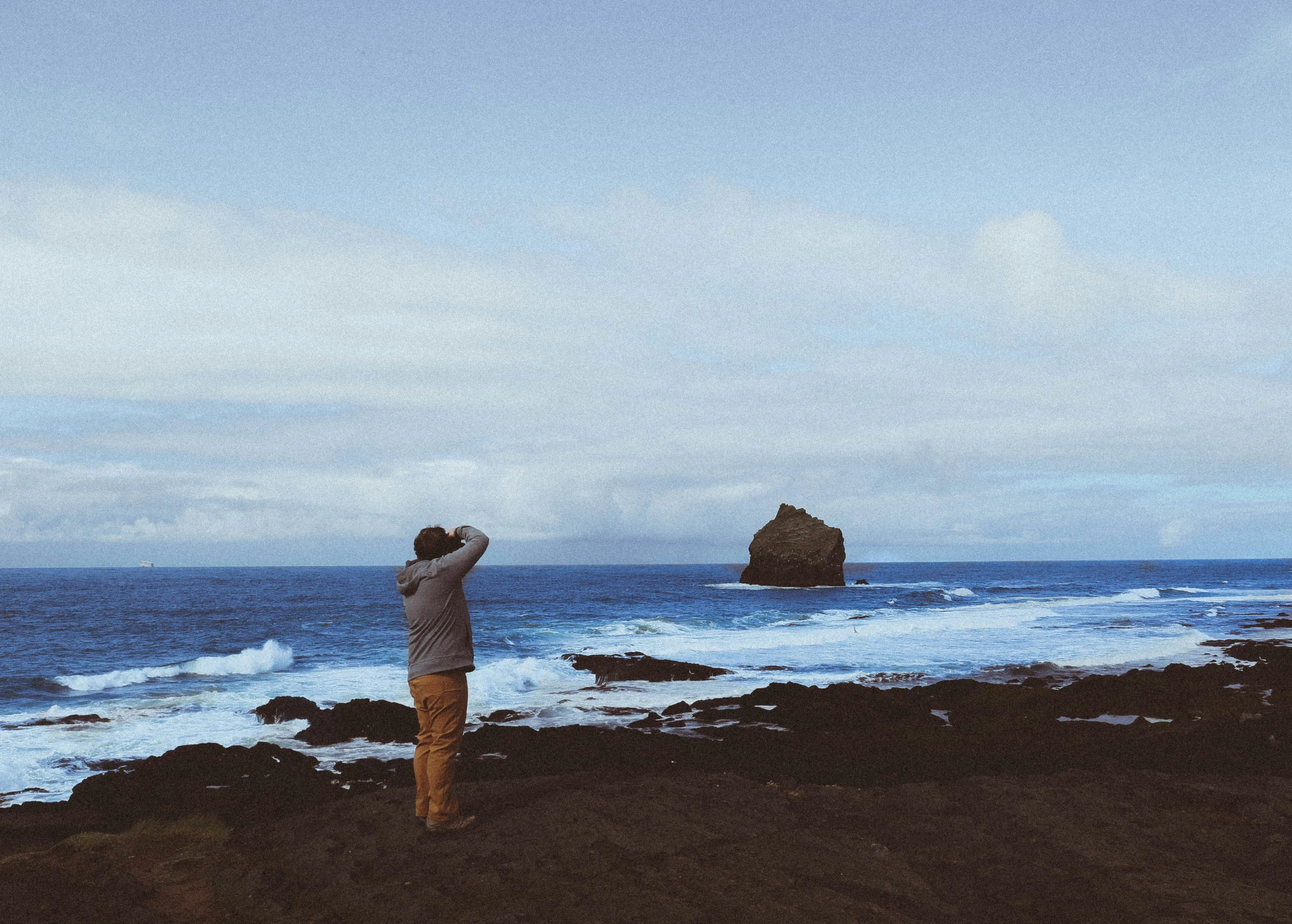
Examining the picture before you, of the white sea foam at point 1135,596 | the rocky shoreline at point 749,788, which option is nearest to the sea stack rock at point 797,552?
the white sea foam at point 1135,596

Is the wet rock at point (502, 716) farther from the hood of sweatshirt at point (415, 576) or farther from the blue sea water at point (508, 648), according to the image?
the hood of sweatshirt at point (415, 576)

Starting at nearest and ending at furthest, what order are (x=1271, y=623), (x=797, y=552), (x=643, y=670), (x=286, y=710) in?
(x=286, y=710) < (x=643, y=670) < (x=1271, y=623) < (x=797, y=552)

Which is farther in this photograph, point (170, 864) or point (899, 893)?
point (170, 864)

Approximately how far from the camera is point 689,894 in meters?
5.42

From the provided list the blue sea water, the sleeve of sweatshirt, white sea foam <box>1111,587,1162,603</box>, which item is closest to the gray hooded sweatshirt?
the sleeve of sweatshirt

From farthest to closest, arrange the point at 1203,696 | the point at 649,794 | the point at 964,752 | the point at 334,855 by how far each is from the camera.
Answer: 1. the point at 1203,696
2. the point at 964,752
3. the point at 649,794
4. the point at 334,855

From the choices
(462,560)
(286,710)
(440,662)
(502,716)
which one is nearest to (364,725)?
(502,716)

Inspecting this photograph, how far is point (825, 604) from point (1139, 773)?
49614mm

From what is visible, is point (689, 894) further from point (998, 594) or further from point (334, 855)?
point (998, 594)

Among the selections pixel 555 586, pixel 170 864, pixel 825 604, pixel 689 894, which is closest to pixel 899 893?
pixel 689 894

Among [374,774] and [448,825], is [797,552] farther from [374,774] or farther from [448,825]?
[448,825]

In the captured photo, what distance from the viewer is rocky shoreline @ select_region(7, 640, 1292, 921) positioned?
224 inches

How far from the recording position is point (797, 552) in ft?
268

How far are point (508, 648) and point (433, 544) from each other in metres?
25.5
